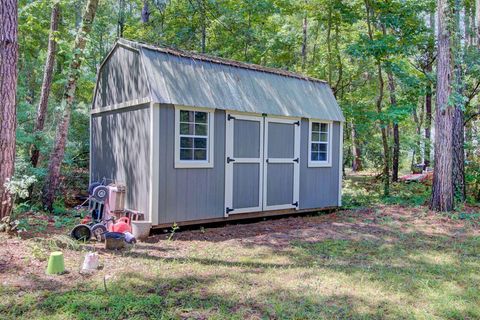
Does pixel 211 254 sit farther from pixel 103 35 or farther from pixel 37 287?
pixel 103 35

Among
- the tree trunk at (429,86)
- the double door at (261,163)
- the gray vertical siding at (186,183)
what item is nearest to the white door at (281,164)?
the double door at (261,163)

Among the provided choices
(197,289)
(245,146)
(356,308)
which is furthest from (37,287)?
(245,146)

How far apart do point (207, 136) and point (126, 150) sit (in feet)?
4.88

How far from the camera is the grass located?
3.13 m

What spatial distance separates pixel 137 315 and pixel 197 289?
0.75 m

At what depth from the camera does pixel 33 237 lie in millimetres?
5012

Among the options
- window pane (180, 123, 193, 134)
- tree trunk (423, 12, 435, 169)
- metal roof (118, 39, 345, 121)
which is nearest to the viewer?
metal roof (118, 39, 345, 121)

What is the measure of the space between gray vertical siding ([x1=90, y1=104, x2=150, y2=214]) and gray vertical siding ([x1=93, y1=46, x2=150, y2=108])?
0.25 meters

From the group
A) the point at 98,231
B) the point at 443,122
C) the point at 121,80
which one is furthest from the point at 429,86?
the point at 98,231

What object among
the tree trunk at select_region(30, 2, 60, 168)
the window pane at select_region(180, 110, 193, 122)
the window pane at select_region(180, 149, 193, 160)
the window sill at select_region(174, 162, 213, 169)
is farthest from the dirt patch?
the tree trunk at select_region(30, 2, 60, 168)

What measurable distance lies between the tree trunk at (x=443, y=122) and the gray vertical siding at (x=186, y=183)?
4.91m

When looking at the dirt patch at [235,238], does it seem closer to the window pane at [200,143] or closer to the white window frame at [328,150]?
the white window frame at [328,150]

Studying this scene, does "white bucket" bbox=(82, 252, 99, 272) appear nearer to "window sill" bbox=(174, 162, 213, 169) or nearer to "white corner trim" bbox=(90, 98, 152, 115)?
"window sill" bbox=(174, 162, 213, 169)

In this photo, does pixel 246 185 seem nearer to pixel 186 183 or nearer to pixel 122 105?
pixel 186 183
